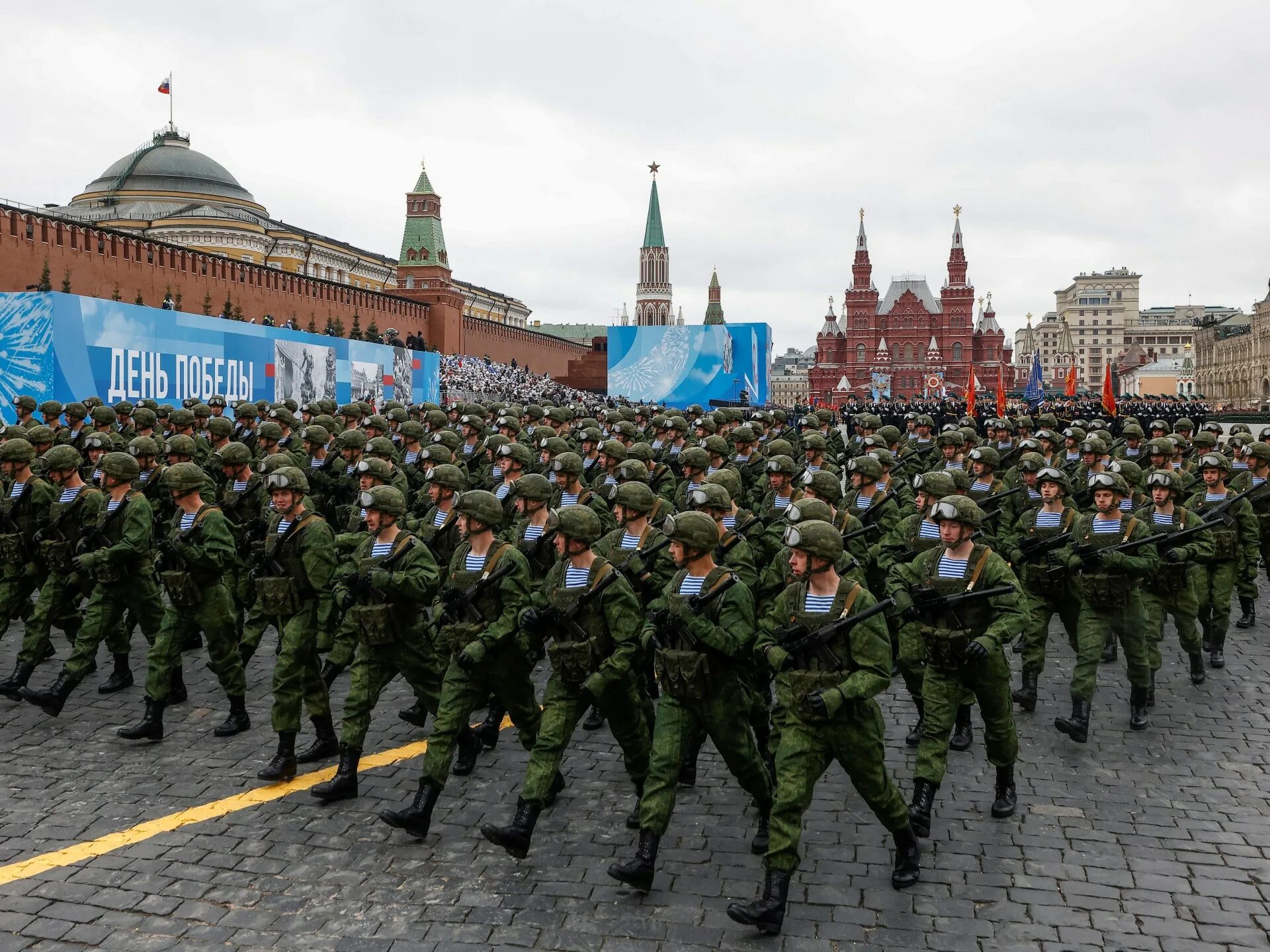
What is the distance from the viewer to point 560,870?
19.8ft

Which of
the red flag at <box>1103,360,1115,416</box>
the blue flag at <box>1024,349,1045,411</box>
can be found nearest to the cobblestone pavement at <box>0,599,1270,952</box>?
the red flag at <box>1103,360,1115,416</box>

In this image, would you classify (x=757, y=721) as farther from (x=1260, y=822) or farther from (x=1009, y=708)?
(x=1260, y=822)

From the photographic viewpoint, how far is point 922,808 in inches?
254

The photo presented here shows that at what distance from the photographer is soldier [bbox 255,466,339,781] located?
23.8 ft

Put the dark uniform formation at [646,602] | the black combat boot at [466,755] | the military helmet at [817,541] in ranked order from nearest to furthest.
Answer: the military helmet at [817,541] < the dark uniform formation at [646,602] < the black combat boot at [466,755]

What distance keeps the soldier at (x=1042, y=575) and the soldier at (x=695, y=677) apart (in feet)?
11.7

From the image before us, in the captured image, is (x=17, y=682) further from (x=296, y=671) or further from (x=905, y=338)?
(x=905, y=338)

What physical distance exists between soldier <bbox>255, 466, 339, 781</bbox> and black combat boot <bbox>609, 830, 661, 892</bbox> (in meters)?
2.85

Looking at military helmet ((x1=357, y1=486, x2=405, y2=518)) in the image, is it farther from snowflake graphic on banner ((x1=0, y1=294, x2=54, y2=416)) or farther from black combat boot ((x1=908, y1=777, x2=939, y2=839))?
snowflake graphic on banner ((x1=0, y1=294, x2=54, y2=416))

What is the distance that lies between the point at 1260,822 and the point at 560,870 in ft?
15.0

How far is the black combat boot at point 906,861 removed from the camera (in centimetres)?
582

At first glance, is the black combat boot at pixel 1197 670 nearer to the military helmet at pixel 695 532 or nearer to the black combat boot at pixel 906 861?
the black combat boot at pixel 906 861

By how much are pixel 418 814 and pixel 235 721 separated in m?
2.75

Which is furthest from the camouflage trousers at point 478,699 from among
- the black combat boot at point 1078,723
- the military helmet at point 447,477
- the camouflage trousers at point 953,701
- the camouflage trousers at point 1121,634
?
the camouflage trousers at point 1121,634
